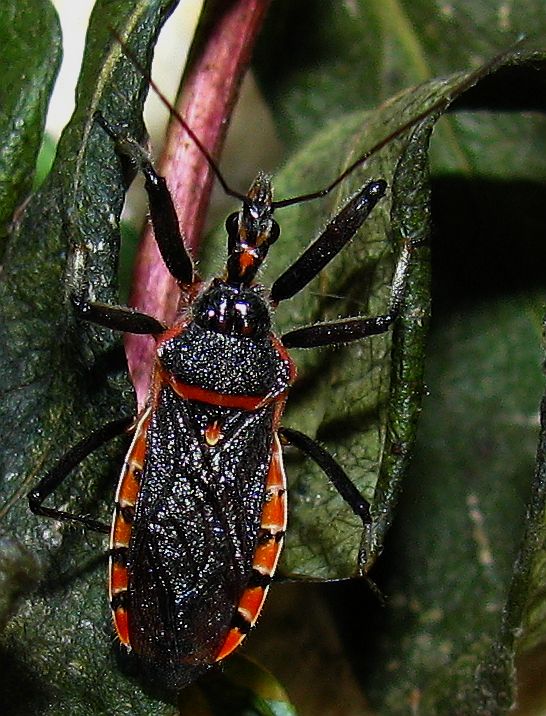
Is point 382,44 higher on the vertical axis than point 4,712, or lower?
higher

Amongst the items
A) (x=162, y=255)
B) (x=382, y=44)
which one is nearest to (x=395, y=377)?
(x=162, y=255)

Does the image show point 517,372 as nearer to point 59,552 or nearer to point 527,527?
point 527,527

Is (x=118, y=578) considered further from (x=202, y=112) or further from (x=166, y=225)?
(x=202, y=112)

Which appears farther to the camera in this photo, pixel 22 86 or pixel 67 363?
pixel 67 363

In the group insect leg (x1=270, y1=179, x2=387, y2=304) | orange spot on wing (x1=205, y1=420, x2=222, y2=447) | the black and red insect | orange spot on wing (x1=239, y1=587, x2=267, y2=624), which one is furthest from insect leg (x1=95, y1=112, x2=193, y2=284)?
orange spot on wing (x1=239, y1=587, x2=267, y2=624)

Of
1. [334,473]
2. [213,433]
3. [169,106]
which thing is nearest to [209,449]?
[213,433]

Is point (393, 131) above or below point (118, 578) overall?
above

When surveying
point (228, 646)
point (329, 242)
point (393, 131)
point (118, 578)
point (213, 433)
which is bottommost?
point (228, 646)
